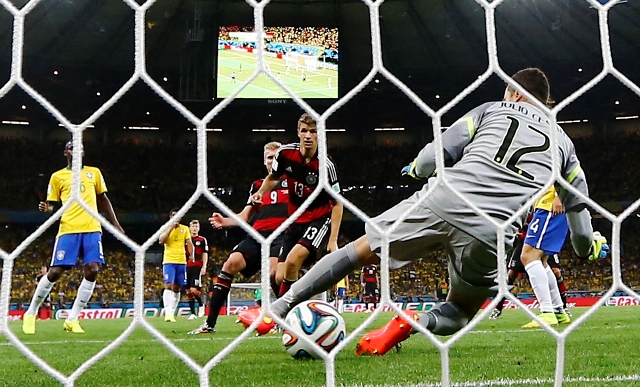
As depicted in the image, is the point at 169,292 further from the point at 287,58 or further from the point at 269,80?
the point at 287,58

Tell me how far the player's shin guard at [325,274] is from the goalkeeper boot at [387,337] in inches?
8.5

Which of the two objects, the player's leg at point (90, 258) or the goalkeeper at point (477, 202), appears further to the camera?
the player's leg at point (90, 258)

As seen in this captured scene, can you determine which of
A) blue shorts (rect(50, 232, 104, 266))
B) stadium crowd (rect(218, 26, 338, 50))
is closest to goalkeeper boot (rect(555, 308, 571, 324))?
blue shorts (rect(50, 232, 104, 266))

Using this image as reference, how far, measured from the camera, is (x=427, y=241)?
5.64ft

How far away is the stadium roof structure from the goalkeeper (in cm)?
911

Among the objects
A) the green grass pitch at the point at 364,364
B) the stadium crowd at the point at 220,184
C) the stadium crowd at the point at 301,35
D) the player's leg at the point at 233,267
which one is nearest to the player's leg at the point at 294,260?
the green grass pitch at the point at 364,364

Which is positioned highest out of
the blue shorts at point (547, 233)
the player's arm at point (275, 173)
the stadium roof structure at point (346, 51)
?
the stadium roof structure at point (346, 51)

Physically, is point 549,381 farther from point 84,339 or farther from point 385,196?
point 385,196

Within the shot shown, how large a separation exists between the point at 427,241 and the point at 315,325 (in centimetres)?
48

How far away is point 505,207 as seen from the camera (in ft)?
5.58

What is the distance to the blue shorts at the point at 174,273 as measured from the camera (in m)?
5.81

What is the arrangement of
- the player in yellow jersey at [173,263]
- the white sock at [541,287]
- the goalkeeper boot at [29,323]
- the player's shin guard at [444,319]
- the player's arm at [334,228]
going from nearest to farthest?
1. the player's shin guard at [444,319]
2. the player's arm at [334,228]
3. the white sock at [541,287]
4. the goalkeeper boot at [29,323]
5. the player in yellow jersey at [173,263]

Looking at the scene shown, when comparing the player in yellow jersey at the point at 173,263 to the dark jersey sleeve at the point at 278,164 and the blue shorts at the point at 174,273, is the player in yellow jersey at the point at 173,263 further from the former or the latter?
the dark jersey sleeve at the point at 278,164

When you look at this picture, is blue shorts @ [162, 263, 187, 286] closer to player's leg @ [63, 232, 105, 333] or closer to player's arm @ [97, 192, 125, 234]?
player's leg @ [63, 232, 105, 333]
